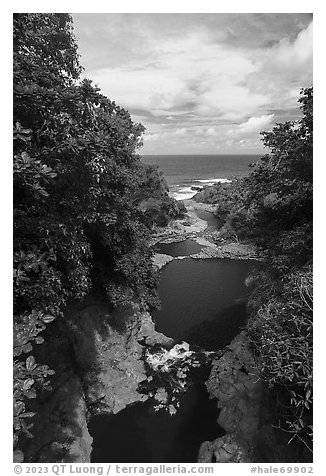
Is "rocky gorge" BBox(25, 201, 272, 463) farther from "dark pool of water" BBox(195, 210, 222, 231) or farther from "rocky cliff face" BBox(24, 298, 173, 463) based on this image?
"dark pool of water" BBox(195, 210, 222, 231)

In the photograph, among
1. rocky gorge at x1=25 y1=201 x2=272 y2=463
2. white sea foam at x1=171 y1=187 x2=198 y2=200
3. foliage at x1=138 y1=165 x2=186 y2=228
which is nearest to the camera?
rocky gorge at x1=25 y1=201 x2=272 y2=463

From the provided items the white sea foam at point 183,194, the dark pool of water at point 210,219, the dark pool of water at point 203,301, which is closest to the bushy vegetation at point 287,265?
the dark pool of water at point 203,301

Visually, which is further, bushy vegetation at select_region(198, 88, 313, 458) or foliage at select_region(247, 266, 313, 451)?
bushy vegetation at select_region(198, 88, 313, 458)

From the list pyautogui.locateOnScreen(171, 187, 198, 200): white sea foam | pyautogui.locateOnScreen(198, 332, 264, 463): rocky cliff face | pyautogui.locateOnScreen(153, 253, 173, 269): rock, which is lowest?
pyautogui.locateOnScreen(198, 332, 264, 463): rocky cliff face

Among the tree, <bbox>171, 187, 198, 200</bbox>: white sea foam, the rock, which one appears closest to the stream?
the rock

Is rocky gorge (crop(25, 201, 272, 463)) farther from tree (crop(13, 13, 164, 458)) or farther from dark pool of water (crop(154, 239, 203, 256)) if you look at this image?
dark pool of water (crop(154, 239, 203, 256))

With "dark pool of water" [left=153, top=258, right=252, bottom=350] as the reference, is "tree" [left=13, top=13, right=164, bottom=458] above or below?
above

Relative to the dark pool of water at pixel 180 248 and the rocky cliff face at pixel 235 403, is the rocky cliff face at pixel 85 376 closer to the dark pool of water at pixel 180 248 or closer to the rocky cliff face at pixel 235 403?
the rocky cliff face at pixel 235 403

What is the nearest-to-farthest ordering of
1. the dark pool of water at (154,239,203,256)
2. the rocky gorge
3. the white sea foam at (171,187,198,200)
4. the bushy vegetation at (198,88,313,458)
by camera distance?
the bushy vegetation at (198,88,313,458) → the rocky gorge → the dark pool of water at (154,239,203,256) → the white sea foam at (171,187,198,200)
